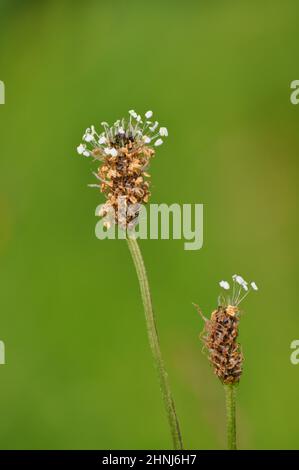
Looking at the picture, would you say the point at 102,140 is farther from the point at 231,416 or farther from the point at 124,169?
the point at 231,416

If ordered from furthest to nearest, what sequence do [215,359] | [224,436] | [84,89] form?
[84,89] < [224,436] < [215,359]

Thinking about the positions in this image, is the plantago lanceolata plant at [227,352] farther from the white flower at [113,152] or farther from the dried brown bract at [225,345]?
the white flower at [113,152]

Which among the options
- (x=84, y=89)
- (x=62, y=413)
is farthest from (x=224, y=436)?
(x=84, y=89)

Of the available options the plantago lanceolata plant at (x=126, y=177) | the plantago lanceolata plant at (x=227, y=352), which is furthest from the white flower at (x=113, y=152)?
the plantago lanceolata plant at (x=227, y=352)

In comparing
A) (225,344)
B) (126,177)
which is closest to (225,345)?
(225,344)

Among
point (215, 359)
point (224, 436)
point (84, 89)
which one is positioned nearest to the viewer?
point (215, 359)

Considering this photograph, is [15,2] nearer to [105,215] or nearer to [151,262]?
[151,262]

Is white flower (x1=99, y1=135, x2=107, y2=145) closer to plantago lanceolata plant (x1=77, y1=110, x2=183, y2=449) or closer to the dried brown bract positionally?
plantago lanceolata plant (x1=77, y1=110, x2=183, y2=449)

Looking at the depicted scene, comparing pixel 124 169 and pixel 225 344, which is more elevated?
pixel 124 169
